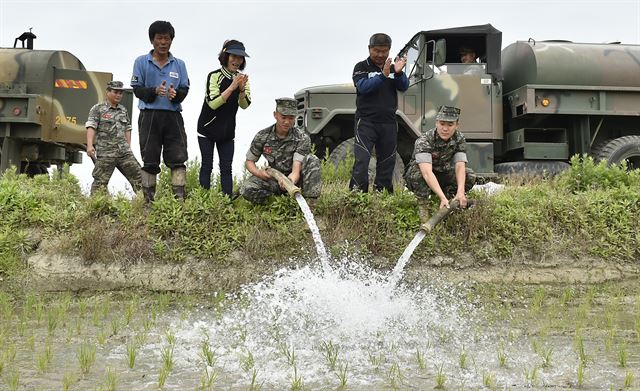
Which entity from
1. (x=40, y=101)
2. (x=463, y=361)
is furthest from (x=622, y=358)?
(x=40, y=101)

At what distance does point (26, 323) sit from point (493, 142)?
6.65 m

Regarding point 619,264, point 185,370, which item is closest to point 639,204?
point 619,264

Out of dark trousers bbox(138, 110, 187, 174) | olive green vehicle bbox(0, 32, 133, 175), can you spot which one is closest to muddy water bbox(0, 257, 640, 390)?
dark trousers bbox(138, 110, 187, 174)

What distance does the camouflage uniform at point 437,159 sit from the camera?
6.04m

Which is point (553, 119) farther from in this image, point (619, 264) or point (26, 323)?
point (26, 323)

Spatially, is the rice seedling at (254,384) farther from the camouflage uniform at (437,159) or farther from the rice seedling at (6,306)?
the camouflage uniform at (437,159)

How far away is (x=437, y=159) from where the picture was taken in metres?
6.21

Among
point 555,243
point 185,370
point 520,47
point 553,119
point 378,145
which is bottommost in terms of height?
point 185,370

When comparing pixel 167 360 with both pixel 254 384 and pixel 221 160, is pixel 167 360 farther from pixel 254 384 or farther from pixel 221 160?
pixel 221 160

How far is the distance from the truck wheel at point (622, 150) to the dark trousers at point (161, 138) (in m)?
6.02

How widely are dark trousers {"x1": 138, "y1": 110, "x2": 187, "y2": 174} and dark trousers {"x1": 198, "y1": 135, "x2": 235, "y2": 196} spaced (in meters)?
0.19

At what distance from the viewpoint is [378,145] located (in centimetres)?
649

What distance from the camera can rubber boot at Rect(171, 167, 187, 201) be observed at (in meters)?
6.29

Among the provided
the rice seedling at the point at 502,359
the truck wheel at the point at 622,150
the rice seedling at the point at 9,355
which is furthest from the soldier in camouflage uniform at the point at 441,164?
the truck wheel at the point at 622,150
